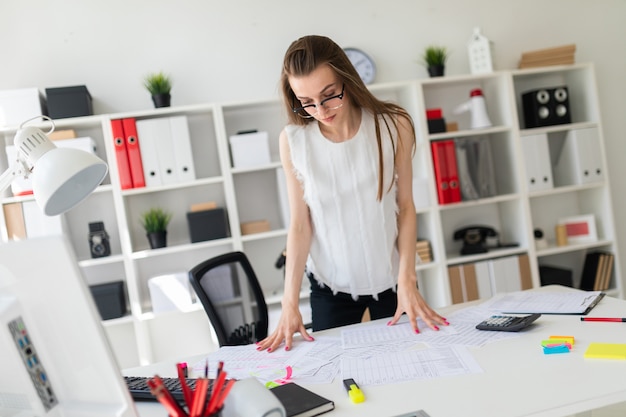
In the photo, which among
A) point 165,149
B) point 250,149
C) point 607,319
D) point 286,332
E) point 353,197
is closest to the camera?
point 607,319

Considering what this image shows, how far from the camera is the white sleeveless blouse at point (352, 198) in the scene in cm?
186

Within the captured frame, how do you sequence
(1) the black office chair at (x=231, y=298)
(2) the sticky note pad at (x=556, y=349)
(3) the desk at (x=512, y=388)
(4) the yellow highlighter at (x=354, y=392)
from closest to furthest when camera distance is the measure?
(3) the desk at (x=512, y=388) < (4) the yellow highlighter at (x=354, y=392) < (2) the sticky note pad at (x=556, y=349) < (1) the black office chair at (x=231, y=298)

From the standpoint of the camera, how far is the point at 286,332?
1.66m

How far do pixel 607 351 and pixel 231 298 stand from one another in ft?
4.21

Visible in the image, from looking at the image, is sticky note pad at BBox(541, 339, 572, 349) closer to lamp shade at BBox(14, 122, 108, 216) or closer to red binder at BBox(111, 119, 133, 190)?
lamp shade at BBox(14, 122, 108, 216)

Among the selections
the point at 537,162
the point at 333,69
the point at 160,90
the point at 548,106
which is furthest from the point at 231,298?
the point at 548,106

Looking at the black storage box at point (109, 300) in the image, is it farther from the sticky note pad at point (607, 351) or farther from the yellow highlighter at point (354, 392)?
the sticky note pad at point (607, 351)

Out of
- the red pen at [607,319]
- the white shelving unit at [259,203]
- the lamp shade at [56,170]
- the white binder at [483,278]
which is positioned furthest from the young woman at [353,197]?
the white binder at [483,278]

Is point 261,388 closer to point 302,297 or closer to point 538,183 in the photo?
point 302,297

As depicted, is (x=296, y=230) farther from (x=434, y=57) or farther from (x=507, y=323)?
(x=434, y=57)

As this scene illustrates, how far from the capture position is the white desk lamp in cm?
113

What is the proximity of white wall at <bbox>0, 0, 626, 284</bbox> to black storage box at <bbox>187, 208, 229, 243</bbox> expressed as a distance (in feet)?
2.46

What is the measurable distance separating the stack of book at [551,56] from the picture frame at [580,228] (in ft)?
3.40

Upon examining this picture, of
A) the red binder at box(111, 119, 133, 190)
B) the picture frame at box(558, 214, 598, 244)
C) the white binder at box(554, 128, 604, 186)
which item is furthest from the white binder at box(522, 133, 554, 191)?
the red binder at box(111, 119, 133, 190)
